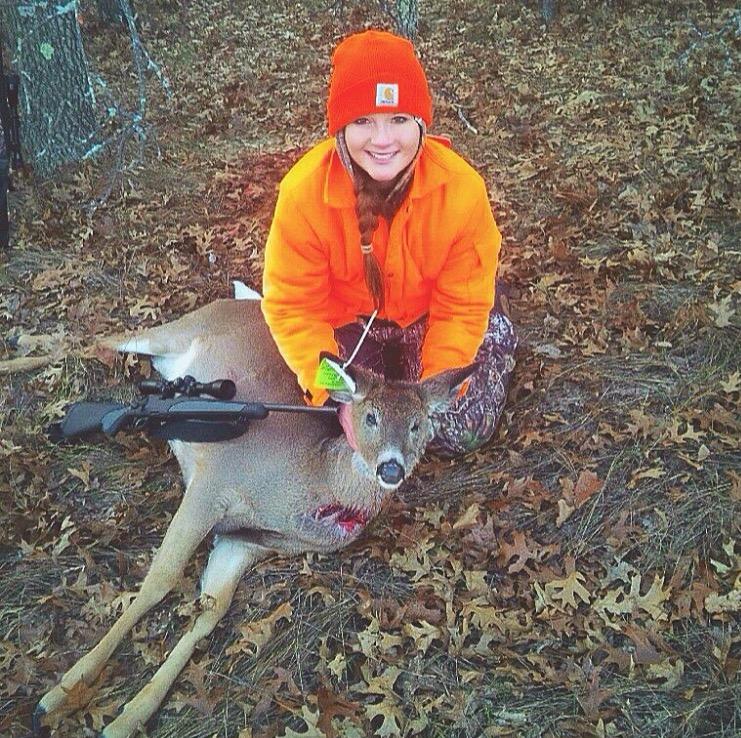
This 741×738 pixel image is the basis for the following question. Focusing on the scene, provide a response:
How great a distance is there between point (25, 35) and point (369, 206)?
14.2 ft

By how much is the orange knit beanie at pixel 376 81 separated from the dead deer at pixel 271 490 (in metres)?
1.11

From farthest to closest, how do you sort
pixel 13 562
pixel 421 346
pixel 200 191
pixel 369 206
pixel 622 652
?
1. pixel 200 191
2. pixel 421 346
3. pixel 13 562
4. pixel 369 206
5. pixel 622 652

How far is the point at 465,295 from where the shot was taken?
3.90 meters

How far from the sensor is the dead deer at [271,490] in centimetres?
329

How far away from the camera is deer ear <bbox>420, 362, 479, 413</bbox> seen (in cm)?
335

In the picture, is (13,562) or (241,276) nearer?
(13,562)

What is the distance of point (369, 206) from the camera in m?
3.55

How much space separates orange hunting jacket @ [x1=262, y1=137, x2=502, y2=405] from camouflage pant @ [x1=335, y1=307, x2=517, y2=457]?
0.97 ft

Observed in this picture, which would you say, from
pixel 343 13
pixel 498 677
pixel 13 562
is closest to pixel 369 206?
pixel 498 677

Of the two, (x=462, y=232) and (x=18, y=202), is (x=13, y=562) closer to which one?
(x=462, y=232)

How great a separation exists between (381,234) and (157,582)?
1945 mm

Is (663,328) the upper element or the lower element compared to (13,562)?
upper

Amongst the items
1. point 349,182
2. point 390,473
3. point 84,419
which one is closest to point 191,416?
point 84,419

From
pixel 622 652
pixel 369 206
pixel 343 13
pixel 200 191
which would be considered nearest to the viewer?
pixel 622 652
